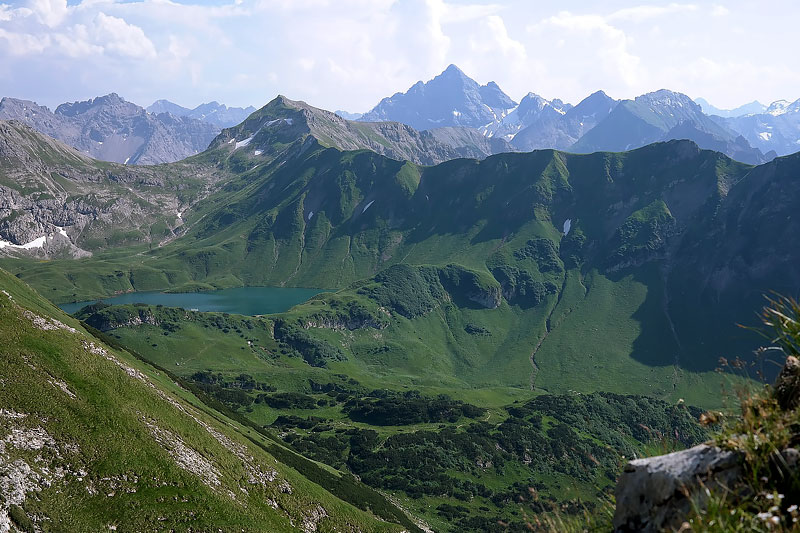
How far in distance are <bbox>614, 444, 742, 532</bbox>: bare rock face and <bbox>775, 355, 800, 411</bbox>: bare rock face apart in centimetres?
177

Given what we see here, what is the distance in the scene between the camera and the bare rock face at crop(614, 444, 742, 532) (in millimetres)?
8562

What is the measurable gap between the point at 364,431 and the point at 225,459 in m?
105

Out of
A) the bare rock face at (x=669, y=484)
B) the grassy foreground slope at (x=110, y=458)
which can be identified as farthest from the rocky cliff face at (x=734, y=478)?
the grassy foreground slope at (x=110, y=458)

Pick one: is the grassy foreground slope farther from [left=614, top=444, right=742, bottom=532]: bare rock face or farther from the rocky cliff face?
the rocky cliff face

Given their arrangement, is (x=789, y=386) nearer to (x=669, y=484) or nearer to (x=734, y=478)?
(x=734, y=478)

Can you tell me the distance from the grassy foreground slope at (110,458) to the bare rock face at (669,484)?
49.2 metres

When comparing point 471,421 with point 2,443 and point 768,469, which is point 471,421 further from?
point 768,469

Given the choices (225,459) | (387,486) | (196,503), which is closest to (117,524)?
(196,503)

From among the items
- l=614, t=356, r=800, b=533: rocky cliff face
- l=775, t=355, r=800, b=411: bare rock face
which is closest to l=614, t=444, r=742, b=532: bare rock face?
l=614, t=356, r=800, b=533: rocky cliff face

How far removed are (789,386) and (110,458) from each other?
6128 centimetres

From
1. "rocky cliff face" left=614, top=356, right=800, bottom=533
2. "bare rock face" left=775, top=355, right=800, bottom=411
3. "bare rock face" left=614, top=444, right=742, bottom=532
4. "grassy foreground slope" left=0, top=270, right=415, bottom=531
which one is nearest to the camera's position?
"rocky cliff face" left=614, top=356, right=800, bottom=533

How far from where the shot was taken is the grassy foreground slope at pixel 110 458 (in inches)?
1871

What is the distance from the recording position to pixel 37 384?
188ft

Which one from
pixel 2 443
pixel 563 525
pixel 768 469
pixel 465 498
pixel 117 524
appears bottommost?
pixel 465 498
